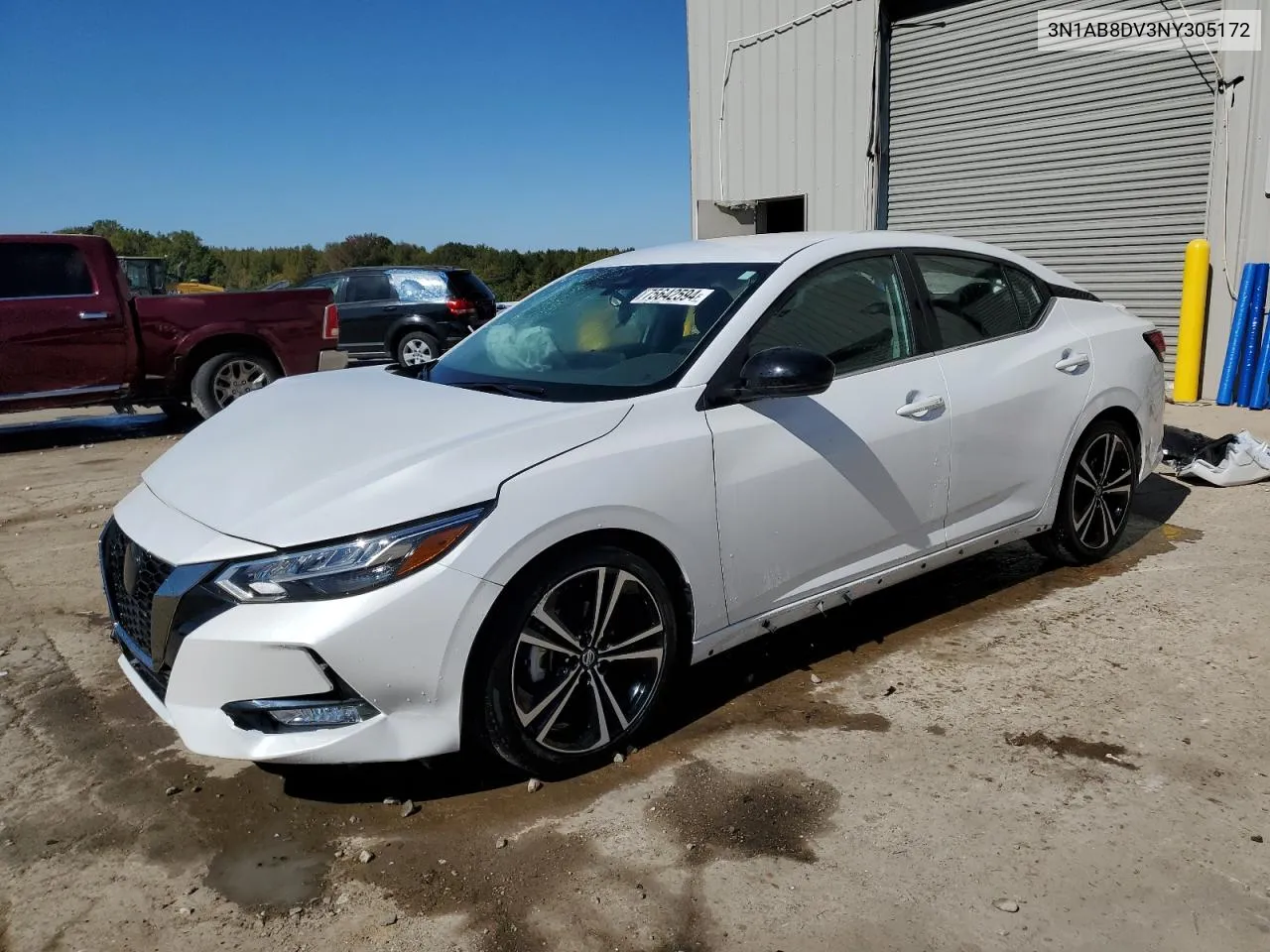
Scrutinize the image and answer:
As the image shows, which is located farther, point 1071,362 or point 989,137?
point 989,137

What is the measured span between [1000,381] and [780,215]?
1156 cm

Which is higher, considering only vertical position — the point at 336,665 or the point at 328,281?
the point at 328,281

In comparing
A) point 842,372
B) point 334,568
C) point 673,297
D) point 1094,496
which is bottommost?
point 1094,496

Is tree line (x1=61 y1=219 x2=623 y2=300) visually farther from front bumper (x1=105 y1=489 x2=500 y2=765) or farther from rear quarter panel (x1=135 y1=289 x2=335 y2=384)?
front bumper (x1=105 y1=489 x2=500 y2=765)

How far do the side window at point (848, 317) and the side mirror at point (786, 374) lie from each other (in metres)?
0.20

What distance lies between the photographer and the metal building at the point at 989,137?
9.59 metres

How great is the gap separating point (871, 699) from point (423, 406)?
1.86m

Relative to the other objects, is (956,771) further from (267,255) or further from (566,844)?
(267,255)

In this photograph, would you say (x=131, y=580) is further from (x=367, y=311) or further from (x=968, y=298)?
(x=367, y=311)

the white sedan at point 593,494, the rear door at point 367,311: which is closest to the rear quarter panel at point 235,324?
the rear door at point 367,311

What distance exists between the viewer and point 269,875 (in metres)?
2.71

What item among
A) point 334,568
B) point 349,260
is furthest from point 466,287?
point 349,260

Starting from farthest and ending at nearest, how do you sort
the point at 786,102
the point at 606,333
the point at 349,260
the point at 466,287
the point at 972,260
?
the point at 349,260 < the point at 466,287 < the point at 786,102 < the point at 972,260 < the point at 606,333

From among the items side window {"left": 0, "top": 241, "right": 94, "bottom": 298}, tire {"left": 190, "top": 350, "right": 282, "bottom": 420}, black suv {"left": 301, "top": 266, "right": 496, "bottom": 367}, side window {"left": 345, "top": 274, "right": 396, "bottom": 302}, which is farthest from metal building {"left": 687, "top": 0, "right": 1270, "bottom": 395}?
side window {"left": 0, "top": 241, "right": 94, "bottom": 298}
